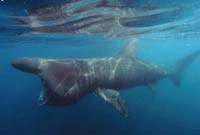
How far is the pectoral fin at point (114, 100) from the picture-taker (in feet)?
42.8

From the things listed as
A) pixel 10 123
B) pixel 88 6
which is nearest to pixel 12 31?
pixel 88 6

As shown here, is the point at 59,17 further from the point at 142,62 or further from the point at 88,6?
the point at 142,62

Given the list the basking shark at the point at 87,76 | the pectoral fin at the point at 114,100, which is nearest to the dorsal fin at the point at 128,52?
the basking shark at the point at 87,76

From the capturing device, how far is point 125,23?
22.1 metres

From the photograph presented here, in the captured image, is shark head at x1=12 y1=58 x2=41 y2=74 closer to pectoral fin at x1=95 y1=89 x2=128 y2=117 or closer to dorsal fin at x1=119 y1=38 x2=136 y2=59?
pectoral fin at x1=95 y1=89 x2=128 y2=117

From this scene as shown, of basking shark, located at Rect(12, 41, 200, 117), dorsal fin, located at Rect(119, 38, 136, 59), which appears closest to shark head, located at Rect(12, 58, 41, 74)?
basking shark, located at Rect(12, 41, 200, 117)

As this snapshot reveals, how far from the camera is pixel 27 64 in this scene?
12250 mm

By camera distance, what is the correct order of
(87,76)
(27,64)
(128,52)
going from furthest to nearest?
1. (128,52)
2. (87,76)
3. (27,64)

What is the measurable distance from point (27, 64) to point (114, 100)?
386cm

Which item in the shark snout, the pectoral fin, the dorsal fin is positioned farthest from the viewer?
the dorsal fin

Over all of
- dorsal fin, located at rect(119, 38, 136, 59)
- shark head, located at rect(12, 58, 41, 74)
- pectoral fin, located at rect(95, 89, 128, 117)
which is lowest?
pectoral fin, located at rect(95, 89, 128, 117)

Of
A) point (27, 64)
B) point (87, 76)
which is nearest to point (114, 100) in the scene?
point (87, 76)

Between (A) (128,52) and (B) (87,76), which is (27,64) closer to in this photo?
(B) (87,76)

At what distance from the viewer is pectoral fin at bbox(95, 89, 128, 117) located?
13.0 meters
